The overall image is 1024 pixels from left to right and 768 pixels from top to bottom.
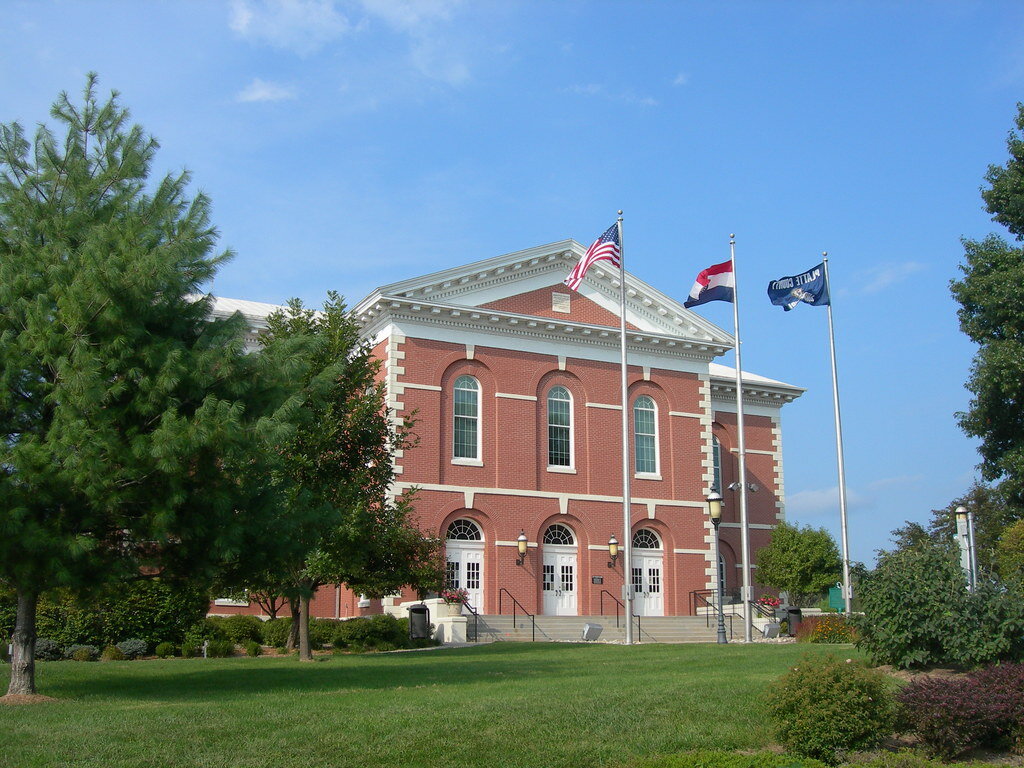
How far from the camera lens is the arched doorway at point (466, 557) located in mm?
31484

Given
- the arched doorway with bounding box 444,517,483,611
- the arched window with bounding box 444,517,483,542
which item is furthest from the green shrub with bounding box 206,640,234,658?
the arched window with bounding box 444,517,483,542

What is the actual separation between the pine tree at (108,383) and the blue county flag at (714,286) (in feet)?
63.6

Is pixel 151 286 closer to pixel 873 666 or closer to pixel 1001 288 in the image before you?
pixel 873 666

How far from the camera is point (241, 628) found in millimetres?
26875

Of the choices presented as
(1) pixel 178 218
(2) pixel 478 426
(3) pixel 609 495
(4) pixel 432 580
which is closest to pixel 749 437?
(3) pixel 609 495

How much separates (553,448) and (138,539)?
21.0 metres

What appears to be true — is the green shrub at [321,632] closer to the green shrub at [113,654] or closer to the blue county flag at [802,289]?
the green shrub at [113,654]

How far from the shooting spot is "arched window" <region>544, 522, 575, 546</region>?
33.5 metres

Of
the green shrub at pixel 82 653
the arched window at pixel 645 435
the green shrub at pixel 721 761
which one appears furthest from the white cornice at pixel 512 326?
the green shrub at pixel 721 761

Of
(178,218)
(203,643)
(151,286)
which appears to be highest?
(178,218)

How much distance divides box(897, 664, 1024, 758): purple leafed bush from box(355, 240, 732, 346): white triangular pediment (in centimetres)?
2251

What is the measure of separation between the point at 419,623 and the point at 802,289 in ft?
Result: 51.1

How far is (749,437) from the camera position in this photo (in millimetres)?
42156

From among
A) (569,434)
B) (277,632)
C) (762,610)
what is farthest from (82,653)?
(762,610)
